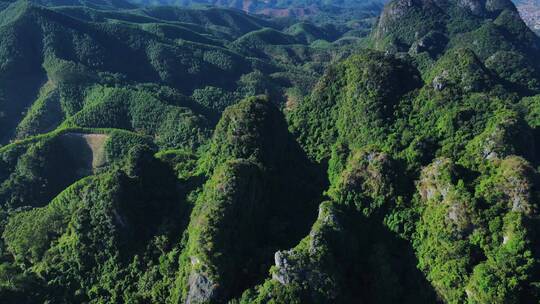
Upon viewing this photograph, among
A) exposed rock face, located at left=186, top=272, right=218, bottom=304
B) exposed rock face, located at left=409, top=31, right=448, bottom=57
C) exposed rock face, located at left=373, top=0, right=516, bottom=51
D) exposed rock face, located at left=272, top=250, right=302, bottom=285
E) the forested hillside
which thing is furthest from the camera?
exposed rock face, located at left=373, top=0, right=516, bottom=51

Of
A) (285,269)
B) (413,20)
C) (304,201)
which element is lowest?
(304,201)

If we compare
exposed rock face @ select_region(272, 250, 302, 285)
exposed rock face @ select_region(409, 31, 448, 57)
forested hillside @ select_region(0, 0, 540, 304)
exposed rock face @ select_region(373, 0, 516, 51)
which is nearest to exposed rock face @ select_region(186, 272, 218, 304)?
forested hillside @ select_region(0, 0, 540, 304)

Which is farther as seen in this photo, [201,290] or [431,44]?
[431,44]

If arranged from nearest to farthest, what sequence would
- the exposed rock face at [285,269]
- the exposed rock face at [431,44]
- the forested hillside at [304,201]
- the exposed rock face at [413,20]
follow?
the exposed rock face at [285,269] → the forested hillside at [304,201] → the exposed rock face at [431,44] → the exposed rock face at [413,20]

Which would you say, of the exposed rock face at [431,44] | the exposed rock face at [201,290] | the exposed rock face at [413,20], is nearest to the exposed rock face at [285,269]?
the exposed rock face at [201,290]

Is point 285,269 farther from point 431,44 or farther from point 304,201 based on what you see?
point 431,44

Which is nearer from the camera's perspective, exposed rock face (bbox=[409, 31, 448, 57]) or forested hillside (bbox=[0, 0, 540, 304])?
forested hillside (bbox=[0, 0, 540, 304])

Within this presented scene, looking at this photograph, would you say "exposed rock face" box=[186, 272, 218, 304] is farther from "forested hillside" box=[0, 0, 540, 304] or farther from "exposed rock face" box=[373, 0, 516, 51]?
"exposed rock face" box=[373, 0, 516, 51]

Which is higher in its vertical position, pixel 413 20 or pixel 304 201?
pixel 413 20

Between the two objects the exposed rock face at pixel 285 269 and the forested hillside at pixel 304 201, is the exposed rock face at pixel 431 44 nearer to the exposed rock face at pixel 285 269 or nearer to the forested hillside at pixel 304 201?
the forested hillside at pixel 304 201

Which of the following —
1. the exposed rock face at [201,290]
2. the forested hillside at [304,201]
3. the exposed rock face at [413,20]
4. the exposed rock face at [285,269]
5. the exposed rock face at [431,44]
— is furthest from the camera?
the exposed rock face at [413,20]

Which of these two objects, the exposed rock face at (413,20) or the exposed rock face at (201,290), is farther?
the exposed rock face at (413,20)

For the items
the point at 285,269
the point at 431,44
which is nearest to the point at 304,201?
the point at 285,269

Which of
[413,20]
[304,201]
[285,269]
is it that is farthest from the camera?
[413,20]
